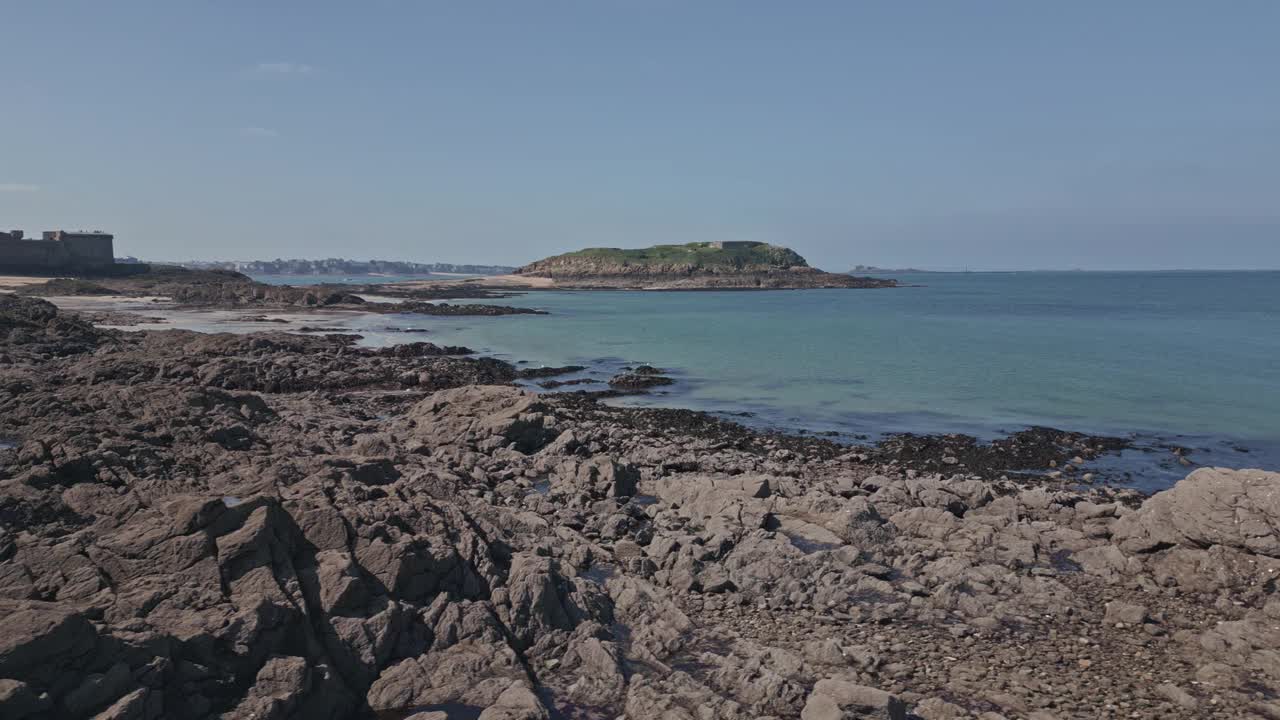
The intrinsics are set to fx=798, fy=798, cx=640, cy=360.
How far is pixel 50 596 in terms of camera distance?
9156 mm

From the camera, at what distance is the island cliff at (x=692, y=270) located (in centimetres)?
16912

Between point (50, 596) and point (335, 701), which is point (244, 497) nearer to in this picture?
point (50, 596)

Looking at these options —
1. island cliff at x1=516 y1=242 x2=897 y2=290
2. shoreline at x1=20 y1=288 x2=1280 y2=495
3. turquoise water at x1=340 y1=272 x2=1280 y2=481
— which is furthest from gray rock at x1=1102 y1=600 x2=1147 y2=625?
island cliff at x1=516 y1=242 x2=897 y2=290

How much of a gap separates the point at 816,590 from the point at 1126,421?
22903mm

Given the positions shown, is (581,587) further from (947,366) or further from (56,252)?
(56,252)

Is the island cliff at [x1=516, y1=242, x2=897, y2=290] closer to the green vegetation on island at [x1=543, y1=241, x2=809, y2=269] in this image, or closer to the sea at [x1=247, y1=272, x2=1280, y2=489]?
the green vegetation on island at [x1=543, y1=241, x2=809, y2=269]

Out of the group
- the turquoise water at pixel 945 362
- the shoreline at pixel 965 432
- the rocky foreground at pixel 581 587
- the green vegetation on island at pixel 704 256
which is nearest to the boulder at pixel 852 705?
the rocky foreground at pixel 581 587

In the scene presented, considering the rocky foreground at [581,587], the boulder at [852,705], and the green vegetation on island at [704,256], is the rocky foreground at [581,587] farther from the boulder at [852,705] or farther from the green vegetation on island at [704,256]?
the green vegetation on island at [704,256]

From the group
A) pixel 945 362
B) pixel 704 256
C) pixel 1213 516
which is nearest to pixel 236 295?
pixel 945 362

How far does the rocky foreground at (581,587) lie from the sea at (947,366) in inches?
360

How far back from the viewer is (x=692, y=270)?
179500 mm

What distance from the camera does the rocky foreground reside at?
9141 millimetres

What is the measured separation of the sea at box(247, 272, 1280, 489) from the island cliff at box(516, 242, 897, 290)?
72227 mm

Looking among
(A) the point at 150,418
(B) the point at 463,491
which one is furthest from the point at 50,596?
(A) the point at 150,418
